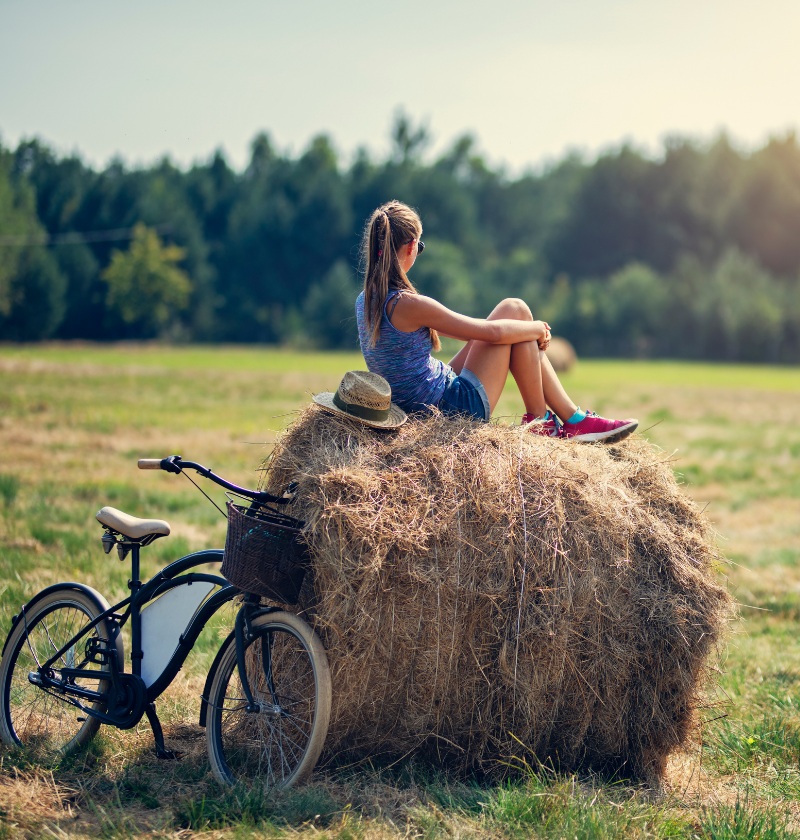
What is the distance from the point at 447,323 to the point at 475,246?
8452 centimetres

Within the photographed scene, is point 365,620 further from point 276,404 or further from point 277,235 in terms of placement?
point 277,235

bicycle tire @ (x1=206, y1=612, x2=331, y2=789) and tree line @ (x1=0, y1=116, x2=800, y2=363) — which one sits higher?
tree line @ (x1=0, y1=116, x2=800, y2=363)

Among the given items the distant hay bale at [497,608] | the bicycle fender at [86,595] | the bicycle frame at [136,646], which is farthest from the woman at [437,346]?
the bicycle fender at [86,595]

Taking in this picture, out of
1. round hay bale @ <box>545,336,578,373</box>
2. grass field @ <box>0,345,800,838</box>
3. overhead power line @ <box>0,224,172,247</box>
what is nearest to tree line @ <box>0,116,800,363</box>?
overhead power line @ <box>0,224,172,247</box>

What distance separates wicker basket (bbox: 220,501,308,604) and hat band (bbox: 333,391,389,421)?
2.27 feet

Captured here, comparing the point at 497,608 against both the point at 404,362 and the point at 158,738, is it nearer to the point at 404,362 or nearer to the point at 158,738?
the point at 404,362

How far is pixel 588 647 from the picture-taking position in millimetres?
3652

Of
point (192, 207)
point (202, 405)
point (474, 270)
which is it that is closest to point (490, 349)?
point (202, 405)

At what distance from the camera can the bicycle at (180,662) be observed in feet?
11.4

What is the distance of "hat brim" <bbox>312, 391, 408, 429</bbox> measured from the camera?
3951 millimetres

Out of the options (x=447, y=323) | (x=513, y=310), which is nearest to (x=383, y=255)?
(x=447, y=323)

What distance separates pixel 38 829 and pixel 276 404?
1641 centimetres

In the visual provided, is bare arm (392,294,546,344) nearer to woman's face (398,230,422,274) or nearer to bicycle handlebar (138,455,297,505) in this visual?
woman's face (398,230,422,274)

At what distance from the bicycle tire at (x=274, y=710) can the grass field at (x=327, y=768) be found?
14 cm
